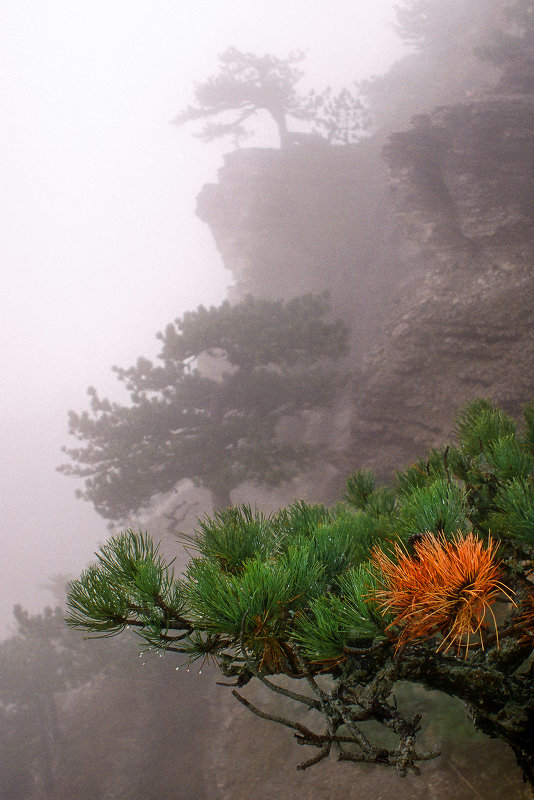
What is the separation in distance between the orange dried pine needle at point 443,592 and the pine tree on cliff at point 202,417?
10454mm

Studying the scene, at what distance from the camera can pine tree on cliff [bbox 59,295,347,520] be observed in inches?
483

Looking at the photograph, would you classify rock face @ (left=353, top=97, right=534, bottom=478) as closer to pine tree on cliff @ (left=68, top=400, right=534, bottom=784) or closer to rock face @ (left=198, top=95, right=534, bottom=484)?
rock face @ (left=198, top=95, right=534, bottom=484)

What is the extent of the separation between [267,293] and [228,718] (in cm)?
1776

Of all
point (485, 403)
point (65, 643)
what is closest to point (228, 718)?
point (65, 643)

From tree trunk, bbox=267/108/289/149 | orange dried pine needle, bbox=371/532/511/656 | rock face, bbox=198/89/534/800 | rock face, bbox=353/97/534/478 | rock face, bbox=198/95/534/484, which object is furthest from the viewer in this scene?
tree trunk, bbox=267/108/289/149

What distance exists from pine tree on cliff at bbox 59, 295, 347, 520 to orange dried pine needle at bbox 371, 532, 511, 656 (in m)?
10.5

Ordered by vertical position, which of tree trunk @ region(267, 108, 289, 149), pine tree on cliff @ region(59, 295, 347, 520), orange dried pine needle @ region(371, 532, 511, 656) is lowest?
orange dried pine needle @ region(371, 532, 511, 656)

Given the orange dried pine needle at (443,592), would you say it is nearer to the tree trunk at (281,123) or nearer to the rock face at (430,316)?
the rock face at (430,316)

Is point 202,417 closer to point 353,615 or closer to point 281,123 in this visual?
point 353,615

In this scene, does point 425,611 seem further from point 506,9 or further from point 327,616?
point 506,9

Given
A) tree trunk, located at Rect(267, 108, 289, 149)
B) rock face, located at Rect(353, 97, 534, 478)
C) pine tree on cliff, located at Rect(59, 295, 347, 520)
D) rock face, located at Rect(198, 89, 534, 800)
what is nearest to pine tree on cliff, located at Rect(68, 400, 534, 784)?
rock face, located at Rect(198, 89, 534, 800)

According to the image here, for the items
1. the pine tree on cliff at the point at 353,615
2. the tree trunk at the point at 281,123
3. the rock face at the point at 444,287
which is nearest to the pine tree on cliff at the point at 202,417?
the rock face at the point at 444,287

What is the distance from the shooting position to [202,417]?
13.8m

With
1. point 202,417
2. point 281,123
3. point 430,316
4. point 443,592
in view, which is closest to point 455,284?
point 430,316
